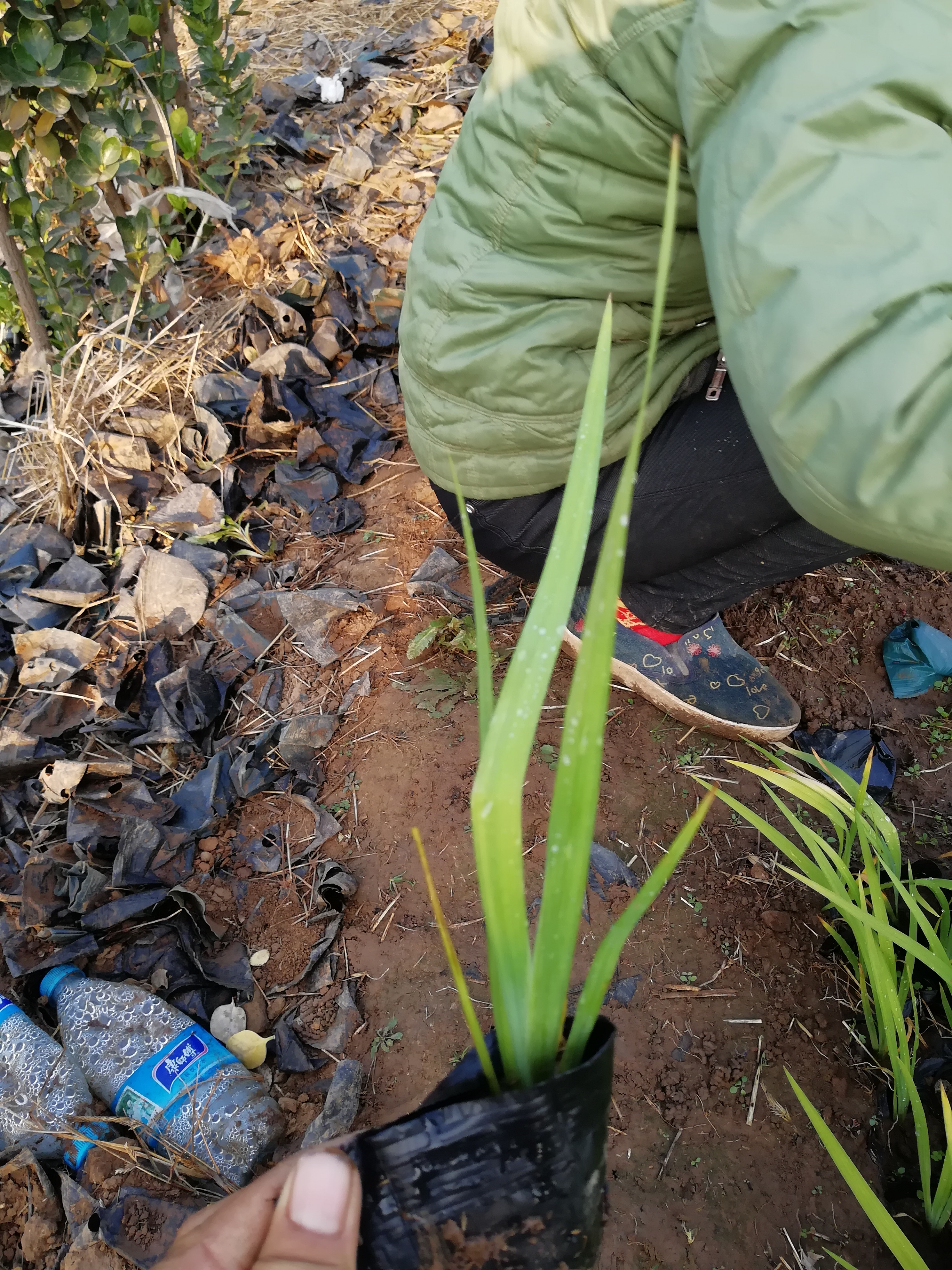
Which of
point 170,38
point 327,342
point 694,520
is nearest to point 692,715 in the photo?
point 694,520

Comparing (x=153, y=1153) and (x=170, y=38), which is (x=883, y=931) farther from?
(x=170, y=38)

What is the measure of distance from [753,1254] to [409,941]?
28.4 inches

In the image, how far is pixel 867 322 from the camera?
84 centimetres

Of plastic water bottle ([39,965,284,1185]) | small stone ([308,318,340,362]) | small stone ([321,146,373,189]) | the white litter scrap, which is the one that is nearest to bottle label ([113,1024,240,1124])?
plastic water bottle ([39,965,284,1185])

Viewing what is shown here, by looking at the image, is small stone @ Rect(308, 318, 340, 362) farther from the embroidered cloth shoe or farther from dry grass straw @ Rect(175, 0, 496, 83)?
dry grass straw @ Rect(175, 0, 496, 83)

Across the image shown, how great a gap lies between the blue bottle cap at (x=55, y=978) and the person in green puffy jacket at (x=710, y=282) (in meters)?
1.17

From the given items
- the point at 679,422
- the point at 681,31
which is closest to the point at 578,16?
the point at 681,31

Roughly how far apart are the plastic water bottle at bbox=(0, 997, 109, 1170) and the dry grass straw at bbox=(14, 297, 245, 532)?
Answer: 1492 mm

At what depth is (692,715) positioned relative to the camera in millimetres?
1800

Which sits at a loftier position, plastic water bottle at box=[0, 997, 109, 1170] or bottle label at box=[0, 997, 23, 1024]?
bottle label at box=[0, 997, 23, 1024]

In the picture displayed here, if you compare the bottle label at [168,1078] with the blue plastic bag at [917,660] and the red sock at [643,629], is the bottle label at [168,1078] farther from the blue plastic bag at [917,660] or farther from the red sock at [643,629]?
the blue plastic bag at [917,660]

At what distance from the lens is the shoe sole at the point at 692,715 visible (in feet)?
5.85

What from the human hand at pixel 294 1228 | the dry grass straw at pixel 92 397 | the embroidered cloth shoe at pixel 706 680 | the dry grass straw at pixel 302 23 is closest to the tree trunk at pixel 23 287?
the dry grass straw at pixel 92 397

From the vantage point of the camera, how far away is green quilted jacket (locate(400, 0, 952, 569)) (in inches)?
32.6
